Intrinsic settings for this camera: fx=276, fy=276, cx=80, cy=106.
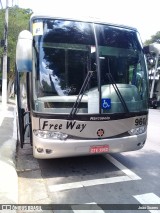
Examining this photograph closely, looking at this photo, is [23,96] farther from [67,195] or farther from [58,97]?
[67,195]

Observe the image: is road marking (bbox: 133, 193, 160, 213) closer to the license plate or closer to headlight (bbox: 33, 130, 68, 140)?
the license plate

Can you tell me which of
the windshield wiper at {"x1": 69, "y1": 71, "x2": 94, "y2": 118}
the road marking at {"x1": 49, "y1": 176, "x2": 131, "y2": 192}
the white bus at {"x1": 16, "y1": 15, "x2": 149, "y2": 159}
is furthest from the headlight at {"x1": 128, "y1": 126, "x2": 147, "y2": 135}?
the windshield wiper at {"x1": 69, "y1": 71, "x2": 94, "y2": 118}

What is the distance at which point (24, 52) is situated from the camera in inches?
184

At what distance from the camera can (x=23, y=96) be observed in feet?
20.7

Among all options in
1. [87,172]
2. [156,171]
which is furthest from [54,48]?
[156,171]

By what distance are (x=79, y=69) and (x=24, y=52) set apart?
1.06 metres

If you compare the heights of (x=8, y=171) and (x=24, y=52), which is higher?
(x=24, y=52)

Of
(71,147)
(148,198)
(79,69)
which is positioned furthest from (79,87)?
(148,198)

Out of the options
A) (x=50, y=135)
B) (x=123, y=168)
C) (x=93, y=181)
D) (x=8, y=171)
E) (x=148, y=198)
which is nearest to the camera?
(x=148, y=198)

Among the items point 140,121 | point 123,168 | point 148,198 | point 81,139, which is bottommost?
point 123,168

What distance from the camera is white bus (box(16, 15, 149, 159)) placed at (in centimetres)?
490

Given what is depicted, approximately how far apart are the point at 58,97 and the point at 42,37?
1.14 metres

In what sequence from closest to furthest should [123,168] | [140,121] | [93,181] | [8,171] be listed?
[93,181]
[8,171]
[140,121]
[123,168]

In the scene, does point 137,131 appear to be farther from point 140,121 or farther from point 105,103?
point 105,103
